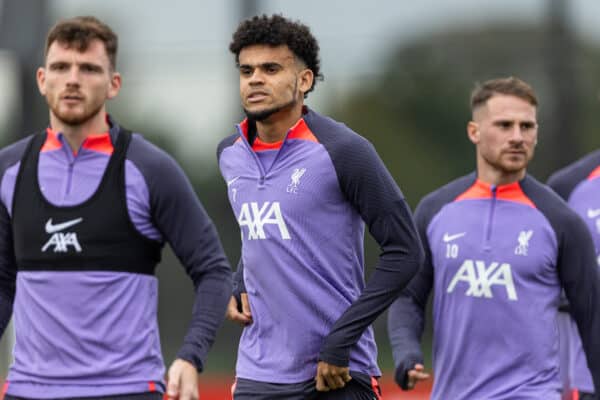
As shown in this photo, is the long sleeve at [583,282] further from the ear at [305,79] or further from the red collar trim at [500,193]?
the ear at [305,79]

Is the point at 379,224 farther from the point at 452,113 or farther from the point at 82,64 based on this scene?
the point at 452,113

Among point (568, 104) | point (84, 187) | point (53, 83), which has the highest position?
point (53, 83)

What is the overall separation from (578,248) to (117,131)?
2082 mm

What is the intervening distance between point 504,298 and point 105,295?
1.88m

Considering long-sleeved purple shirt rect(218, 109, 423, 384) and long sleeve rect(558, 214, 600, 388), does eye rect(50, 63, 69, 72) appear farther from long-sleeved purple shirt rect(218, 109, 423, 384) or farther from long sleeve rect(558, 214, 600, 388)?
long sleeve rect(558, 214, 600, 388)

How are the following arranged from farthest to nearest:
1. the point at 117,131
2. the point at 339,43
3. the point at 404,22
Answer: the point at 404,22, the point at 339,43, the point at 117,131

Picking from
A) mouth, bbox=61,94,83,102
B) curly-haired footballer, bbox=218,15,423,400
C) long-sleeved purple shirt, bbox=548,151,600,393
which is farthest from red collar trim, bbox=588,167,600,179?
mouth, bbox=61,94,83,102

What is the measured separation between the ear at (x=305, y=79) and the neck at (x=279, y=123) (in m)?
0.06

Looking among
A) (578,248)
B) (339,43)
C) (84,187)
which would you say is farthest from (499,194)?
(339,43)

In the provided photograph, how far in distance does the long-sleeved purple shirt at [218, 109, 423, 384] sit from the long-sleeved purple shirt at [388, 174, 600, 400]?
1.08 meters

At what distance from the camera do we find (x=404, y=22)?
55.9ft

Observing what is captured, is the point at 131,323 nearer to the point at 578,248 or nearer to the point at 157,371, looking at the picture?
the point at 157,371

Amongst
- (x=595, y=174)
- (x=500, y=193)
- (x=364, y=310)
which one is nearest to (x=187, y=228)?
(x=364, y=310)

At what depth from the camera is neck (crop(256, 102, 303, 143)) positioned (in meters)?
5.33
